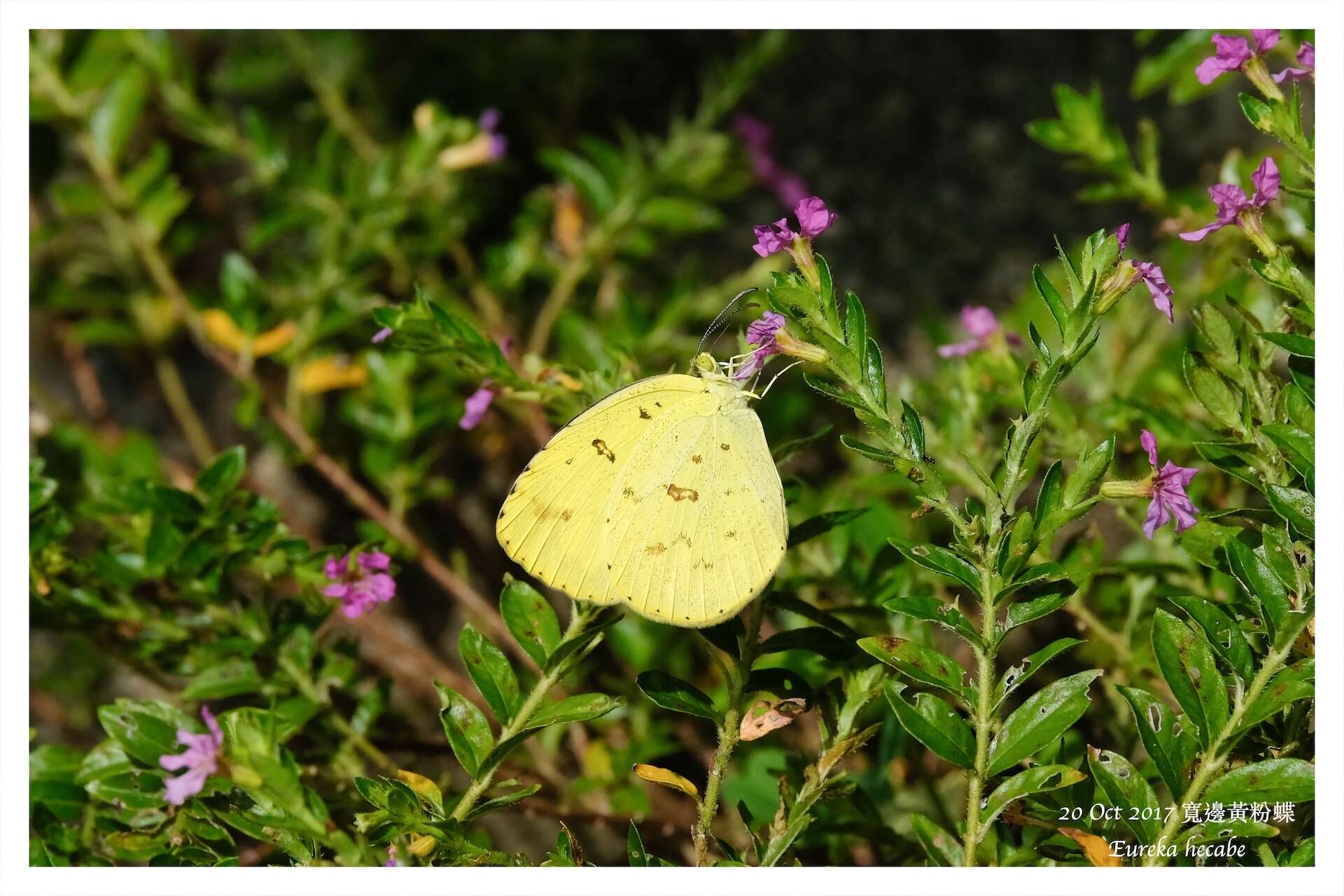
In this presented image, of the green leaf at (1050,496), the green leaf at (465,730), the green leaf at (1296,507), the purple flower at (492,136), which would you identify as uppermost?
the purple flower at (492,136)

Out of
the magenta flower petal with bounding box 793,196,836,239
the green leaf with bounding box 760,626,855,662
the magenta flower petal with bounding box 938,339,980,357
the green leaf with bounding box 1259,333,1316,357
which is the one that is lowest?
the green leaf with bounding box 760,626,855,662

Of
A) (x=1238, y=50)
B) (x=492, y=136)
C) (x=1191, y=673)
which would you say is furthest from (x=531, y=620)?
(x=492, y=136)

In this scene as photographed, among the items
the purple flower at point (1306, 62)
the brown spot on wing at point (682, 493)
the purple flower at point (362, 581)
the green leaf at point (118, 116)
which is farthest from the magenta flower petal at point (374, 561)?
the purple flower at point (1306, 62)

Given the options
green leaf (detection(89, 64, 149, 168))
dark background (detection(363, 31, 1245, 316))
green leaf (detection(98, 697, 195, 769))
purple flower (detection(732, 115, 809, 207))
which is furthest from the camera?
dark background (detection(363, 31, 1245, 316))

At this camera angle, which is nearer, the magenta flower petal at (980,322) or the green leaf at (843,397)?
the green leaf at (843,397)

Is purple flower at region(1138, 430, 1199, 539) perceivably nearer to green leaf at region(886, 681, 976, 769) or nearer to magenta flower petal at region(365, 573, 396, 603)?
green leaf at region(886, 681, 976, 769)

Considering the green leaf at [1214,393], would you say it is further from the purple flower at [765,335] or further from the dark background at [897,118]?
the dark background at [897,118]

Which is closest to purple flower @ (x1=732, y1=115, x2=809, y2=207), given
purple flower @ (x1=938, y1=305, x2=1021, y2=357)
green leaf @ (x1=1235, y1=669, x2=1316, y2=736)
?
purple flower @ (x1=938, y1=305, x2=1021, y2=357)
